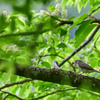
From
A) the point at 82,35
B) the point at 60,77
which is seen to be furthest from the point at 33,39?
the point at 60,77

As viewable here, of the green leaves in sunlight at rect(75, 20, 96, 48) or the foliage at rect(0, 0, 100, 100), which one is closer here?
the foliage at rect(0, 0, 100, 100)

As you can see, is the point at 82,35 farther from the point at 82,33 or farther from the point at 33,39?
the point at 33,39

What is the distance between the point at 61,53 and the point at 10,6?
4.77ft

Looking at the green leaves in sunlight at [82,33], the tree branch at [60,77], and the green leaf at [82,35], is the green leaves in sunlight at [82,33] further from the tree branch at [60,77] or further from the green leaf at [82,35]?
the tree branch at [60,77]

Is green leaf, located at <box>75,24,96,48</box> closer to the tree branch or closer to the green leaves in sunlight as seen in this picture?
the green leaves in sunlight

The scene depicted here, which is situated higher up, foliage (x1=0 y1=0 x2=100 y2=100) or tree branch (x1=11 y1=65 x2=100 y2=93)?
foliage (x1=0 y1=0 x2=100 y2=100)

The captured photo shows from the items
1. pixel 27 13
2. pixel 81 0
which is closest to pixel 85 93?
pixel 27 13

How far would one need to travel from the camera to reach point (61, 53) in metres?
1.58

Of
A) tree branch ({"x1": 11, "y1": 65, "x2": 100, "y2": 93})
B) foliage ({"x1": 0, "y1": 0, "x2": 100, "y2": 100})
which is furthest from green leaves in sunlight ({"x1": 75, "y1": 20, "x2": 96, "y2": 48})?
tree branch ({"x1": 11, "y1": 65, "x2": 100, "y2": 93})

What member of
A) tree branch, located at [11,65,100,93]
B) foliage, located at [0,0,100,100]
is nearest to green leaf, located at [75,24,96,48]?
foliage, located at [0,0,100,100]

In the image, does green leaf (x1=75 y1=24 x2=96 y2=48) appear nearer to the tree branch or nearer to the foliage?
the foliage

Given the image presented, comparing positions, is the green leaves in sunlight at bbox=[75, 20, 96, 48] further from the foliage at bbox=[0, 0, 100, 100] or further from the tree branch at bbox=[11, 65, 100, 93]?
the tree branch at bbox=[11, 65, 100, 93]

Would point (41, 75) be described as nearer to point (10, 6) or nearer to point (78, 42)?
point (78, 42)

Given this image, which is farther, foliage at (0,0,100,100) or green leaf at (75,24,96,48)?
green leaf at (75,24,96,48)
